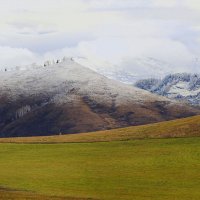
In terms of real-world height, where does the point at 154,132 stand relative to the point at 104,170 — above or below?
below

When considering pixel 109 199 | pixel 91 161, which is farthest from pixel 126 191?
pixel 91 161

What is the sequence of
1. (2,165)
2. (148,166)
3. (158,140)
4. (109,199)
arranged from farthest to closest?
1. (158,140)
2. (2,165)
3. (148,166)
4. (109,199)

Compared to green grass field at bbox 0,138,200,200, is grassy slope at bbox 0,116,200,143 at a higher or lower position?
lower

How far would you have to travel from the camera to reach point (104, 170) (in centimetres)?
9106

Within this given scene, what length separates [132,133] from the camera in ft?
422

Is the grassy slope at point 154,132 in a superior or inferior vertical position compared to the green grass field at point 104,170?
inferior

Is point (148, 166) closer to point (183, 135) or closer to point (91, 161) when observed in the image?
point (91, 161)

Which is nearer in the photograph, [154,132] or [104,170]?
[104,170]

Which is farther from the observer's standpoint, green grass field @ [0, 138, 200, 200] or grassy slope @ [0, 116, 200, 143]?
grassy slope @ [0, 116, 200, 143]

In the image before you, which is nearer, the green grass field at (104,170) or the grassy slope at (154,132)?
the green grass field at (104,170)

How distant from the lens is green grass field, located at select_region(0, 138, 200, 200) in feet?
236

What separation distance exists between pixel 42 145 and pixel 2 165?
26.0 m

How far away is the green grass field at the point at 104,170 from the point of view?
7188 centimetres

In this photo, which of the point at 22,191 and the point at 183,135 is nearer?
the point at 22,191
